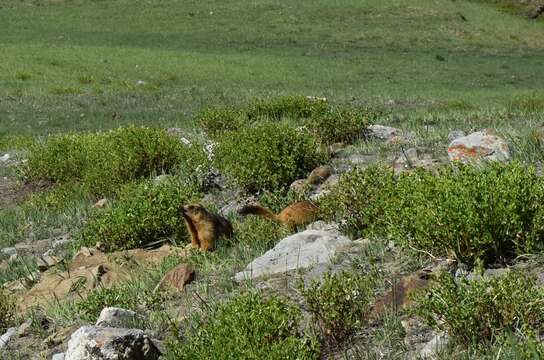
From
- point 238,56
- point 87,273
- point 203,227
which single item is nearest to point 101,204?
point 87,273

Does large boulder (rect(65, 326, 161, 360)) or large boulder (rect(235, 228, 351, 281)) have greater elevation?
large boulder (rect(65, 326, 161, 360))

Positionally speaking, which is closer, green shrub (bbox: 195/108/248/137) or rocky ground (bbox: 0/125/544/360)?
rocky ground (bbox: 0/125/544/360)

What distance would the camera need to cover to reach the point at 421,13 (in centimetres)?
5953

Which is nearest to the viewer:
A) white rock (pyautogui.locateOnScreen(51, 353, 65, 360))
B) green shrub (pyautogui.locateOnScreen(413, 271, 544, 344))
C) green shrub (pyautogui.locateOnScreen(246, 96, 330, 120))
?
green shrub (pyautogui.locateOnScreen(413, 271, 544, 344))

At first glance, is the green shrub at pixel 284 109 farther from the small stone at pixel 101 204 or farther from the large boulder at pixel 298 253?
the large boulder at pixel 298 253

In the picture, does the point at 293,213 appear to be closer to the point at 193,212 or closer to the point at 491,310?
the point at 193,212

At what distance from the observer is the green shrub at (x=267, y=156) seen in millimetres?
10359

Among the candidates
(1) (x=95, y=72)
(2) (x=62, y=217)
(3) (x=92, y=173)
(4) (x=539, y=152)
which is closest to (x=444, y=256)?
(4) (x=539, y=152)

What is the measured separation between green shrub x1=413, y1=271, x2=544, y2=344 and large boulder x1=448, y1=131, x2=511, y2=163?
4.29 metres

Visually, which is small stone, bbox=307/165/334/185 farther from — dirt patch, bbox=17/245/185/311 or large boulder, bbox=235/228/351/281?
large boulder, bbox=235/228/351/281

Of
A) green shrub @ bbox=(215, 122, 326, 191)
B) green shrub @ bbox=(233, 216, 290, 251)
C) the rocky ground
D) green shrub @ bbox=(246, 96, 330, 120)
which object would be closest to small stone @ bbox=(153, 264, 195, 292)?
the rocky ground

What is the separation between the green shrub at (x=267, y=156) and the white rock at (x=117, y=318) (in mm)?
4418

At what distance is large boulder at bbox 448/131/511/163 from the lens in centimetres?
878

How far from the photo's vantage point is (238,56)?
1742 inches
